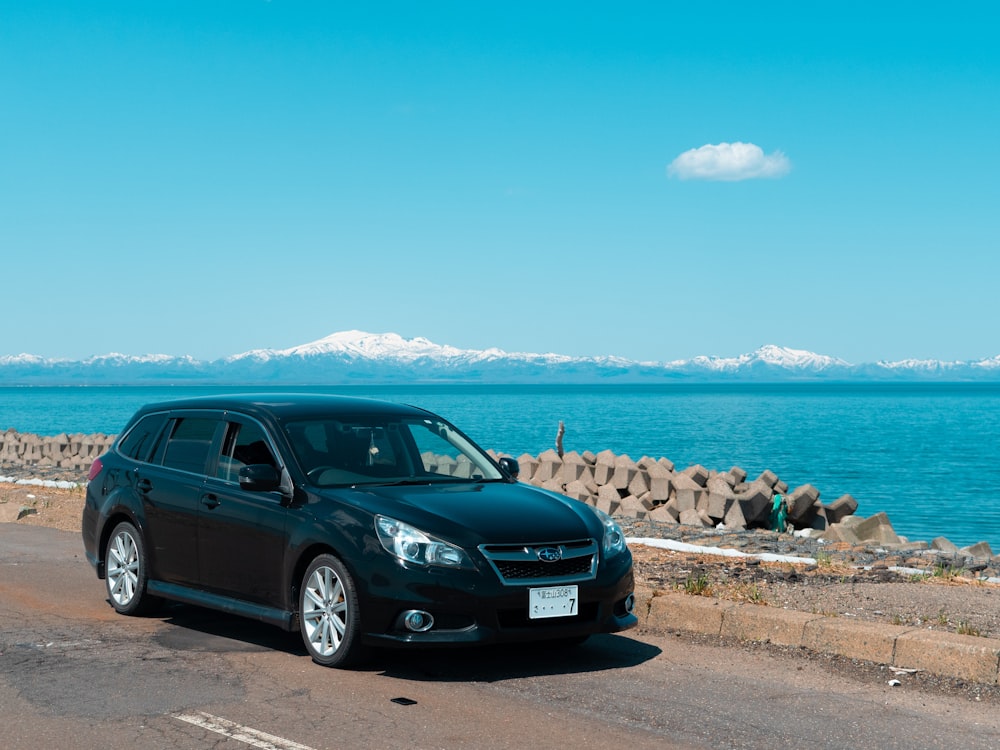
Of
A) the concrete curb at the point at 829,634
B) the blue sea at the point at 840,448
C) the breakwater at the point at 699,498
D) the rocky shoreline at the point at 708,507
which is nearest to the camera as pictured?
the concrete curb at the point at 829,634

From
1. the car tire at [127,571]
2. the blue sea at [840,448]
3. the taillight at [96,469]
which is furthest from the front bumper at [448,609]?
the blue sea at [840,448]

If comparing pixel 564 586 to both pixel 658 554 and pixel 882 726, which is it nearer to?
pixel 882 726

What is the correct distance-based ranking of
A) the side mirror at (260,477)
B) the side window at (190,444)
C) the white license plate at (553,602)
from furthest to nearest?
the side window at (190,444) < the side mirror at (260,477) < the white license plate at (553,602)

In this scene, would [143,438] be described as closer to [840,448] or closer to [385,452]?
[385,452]

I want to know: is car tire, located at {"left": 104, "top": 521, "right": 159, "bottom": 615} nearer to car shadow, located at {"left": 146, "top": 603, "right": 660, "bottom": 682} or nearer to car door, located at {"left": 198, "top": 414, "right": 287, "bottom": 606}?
car shadow, located at {"left": 146, "top": 603, "right": 660, "bottom": 682}

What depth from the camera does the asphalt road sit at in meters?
5.96

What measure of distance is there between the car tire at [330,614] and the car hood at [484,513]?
470mm

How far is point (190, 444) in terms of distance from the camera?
899 centimetres

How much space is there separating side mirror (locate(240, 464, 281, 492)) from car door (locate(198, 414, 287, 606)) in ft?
0.41

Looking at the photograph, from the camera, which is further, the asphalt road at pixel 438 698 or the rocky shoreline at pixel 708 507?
the rocky shoreline at pixel 708 507

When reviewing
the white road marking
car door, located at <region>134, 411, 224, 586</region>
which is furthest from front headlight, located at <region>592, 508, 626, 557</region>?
car door, located at <region>134, 411, 224, 586</region>

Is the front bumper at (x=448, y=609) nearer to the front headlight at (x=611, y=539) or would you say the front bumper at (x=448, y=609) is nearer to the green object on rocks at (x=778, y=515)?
the front headlight at (x=611, y=539)

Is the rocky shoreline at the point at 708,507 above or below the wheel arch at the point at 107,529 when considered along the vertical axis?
below

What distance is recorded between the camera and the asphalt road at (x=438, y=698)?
19.5 ft
